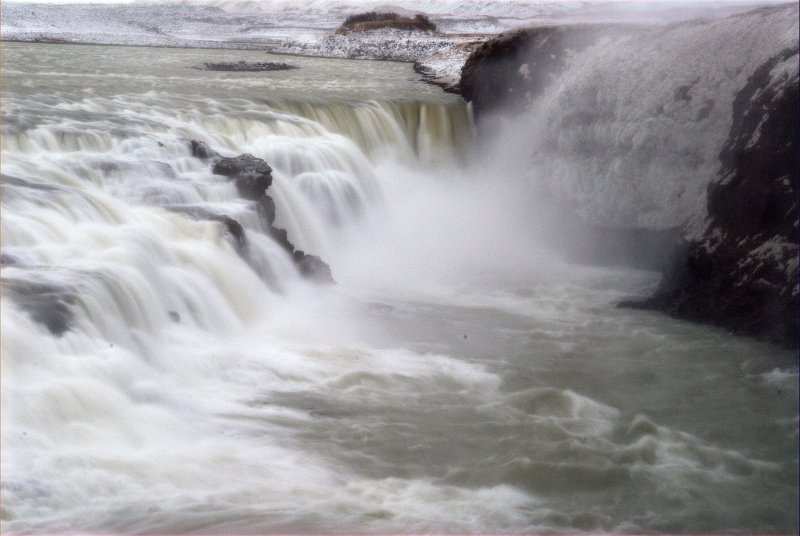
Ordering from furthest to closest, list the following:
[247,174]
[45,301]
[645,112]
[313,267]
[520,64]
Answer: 1. [520,64]
2. [645,112]
3. [247,174]
4. [313,267]
5. [45,301]

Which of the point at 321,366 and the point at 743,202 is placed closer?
the point at 321,366

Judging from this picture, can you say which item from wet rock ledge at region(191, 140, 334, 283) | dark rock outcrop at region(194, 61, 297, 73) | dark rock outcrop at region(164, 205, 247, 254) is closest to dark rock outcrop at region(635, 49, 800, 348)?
wet rock ledge at region(191, 140, 334, 283)

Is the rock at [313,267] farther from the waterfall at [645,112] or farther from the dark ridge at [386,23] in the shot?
the dark ridge at [386,23]

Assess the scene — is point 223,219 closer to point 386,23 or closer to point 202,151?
point 202,151

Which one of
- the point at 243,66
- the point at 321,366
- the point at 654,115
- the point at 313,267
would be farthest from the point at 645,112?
the point at 243,66

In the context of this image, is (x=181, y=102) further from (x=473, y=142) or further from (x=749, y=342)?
(x=749, y=342)

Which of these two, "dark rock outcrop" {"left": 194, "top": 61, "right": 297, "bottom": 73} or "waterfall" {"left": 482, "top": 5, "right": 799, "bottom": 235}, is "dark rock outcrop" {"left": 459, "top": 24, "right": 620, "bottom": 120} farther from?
"dark rock outcrop" {"left": 194, "top": 61, "right": 297, "bottom": 73}
